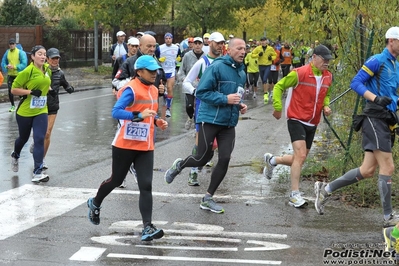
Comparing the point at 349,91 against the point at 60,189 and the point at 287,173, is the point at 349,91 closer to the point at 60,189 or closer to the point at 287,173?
the point at 287,173

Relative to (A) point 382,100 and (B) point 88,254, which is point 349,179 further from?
(B) point 88,254

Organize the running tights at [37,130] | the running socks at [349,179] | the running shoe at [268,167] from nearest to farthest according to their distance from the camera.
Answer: the running socks at [349,179]
the running shoe at [268,167]
the running tights at [37,130]

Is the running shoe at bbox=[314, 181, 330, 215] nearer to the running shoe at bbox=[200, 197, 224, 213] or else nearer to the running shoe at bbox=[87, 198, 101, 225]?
the running shoe at bbox=[200, 197, 224, 213]

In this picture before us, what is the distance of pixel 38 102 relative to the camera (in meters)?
10.2

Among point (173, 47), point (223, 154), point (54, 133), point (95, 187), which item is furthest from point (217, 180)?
point (173, 47)

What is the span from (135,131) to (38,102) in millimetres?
3240

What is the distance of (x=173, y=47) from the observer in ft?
65.1

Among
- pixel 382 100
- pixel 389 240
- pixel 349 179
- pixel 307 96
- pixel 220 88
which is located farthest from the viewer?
pixel 307 96

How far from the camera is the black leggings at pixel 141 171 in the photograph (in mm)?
7363

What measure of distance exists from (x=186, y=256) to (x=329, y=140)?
697 centimetres

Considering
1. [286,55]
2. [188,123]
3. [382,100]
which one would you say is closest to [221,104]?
[382,100]

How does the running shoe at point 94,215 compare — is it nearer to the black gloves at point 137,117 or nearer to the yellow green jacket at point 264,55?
the black gloves at point 137,117

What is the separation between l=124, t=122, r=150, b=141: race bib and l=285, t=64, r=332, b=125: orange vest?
2218 mm

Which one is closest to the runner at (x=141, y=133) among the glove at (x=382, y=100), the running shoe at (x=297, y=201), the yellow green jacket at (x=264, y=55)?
the running shoe at (x=297, y=201)
